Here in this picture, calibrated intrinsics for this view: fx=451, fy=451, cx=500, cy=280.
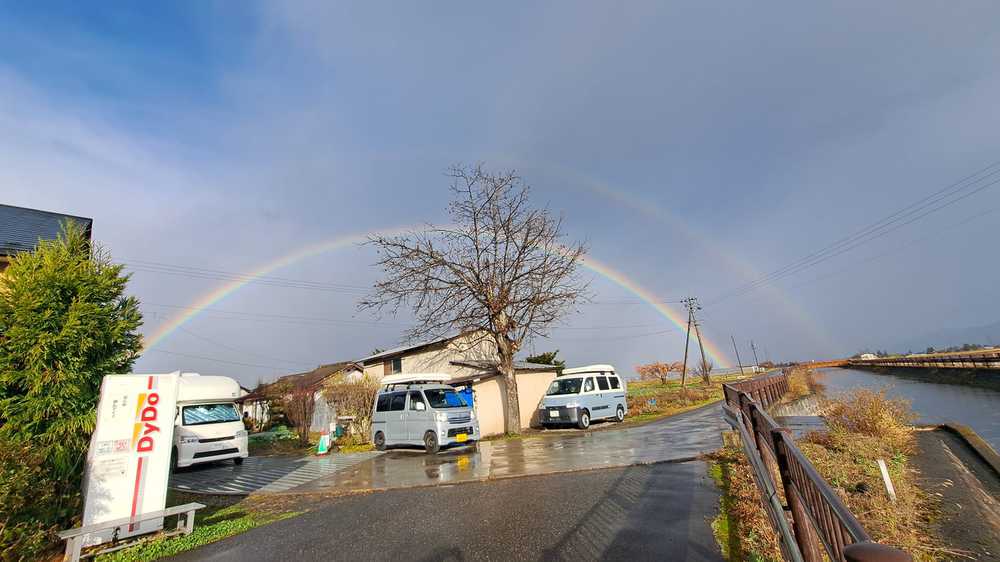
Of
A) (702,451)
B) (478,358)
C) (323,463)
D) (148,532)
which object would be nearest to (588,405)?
(478,358)

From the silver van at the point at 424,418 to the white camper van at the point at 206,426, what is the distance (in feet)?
14.9

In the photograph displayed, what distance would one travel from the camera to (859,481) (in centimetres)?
676

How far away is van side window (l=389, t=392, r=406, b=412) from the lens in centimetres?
1525

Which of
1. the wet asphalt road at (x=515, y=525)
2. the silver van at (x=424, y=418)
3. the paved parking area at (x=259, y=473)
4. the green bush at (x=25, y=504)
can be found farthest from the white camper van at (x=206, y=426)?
the green bush at (x=25, y=504)

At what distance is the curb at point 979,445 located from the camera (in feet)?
28.0

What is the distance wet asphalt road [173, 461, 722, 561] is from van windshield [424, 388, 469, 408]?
20.5 ft

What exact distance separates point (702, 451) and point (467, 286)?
1104cm

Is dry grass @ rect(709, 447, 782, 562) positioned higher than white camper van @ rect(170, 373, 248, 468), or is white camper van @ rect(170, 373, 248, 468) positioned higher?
Answer: white camper van @ rect(170, 373, 248, 468)

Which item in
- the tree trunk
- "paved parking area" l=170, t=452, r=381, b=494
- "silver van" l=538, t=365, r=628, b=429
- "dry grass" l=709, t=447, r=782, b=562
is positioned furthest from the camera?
the tree trunk

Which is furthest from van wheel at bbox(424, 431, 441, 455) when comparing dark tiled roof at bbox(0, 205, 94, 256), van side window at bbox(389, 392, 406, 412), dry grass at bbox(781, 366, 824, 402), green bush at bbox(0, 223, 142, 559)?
dry grass at bbox(781, 366, 824, 402)

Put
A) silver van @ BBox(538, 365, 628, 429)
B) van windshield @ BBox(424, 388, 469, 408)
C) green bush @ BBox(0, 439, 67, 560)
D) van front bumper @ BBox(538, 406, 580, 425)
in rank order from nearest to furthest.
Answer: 1. green bush @ BBox(0, 439, 67, 560)
2. van windshield @ BBox(424, 388, 469, 408)
3. van front bumper @ BBox(538, 406, 580, 425)
4. silver van @ BBox(538, 365, 628, 429)

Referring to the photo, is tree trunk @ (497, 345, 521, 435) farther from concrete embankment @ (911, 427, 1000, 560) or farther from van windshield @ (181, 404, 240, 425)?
concrete embankment @ (911, 427, 1000, 560)

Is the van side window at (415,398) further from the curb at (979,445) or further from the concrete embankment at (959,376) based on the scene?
the concrete embankment at (959,376)

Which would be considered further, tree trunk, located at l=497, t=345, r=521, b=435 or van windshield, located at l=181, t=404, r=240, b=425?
tree trunk, located at l=497, t=345, r=521, b=435
